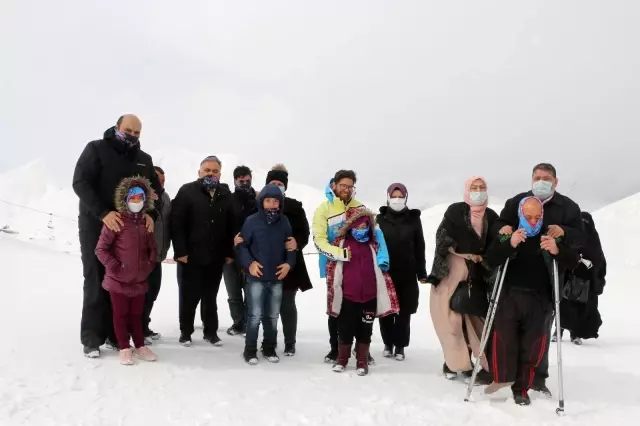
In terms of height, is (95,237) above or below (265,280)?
above

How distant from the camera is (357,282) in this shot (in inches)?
194

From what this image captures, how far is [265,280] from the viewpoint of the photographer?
515 centimetres

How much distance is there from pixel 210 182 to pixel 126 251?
4.57ft

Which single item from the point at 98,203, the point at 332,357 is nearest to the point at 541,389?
the point at 332,357

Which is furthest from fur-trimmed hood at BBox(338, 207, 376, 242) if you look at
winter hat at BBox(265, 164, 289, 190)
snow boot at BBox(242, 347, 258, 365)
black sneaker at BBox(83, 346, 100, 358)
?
black sneaker at BBox(83, 346, 100, 358)

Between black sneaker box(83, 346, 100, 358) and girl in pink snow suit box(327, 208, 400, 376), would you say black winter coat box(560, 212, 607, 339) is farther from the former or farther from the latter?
black sneaker box(83, 346, 100, 358)

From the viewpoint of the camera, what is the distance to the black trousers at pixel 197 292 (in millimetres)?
5562

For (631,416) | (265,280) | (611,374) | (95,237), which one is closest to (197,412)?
(265,280)

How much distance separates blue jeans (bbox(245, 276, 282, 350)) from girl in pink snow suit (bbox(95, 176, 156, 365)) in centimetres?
106

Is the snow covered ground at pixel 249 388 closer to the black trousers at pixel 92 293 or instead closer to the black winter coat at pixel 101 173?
the black trousers at pixel 92 293

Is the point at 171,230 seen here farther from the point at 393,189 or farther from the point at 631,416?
the point at 631,416

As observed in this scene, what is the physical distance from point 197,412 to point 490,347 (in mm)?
2784

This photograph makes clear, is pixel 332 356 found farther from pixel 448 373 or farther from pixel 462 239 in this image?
pixel 462 239

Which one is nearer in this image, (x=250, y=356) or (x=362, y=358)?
(x=362, y=358)
